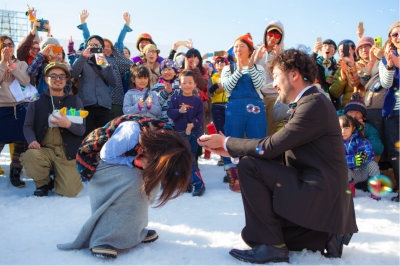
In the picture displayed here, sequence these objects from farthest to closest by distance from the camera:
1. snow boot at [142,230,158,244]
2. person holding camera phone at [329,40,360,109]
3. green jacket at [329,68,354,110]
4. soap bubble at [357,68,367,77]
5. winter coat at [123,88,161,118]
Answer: green jacket at [329,68,354,110], person holding camera phone at [329,40,360,109], soap bubble at [357,68,367,77], winter coat at [123,88,161,118], snow boot at [142,230,158,244]

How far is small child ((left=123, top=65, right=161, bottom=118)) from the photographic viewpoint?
15.0 ft

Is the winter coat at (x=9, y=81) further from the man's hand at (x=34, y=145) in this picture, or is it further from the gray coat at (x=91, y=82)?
the man's hand at (x=34, y=145)

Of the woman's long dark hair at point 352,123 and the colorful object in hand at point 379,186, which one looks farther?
the woman's long dark hair at point 352,123

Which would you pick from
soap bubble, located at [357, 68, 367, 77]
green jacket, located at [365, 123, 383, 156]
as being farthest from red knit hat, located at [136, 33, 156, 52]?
green jacket, located at [365, 123, 383, 156]

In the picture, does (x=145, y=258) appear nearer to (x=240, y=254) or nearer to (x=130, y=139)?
(x=240, y=254)

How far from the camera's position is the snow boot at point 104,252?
2.18 m

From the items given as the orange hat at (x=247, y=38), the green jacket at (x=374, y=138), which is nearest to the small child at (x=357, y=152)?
the green jacket at (x=374, y=138)

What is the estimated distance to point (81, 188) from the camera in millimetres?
4219

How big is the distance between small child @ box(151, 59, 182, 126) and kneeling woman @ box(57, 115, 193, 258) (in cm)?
252

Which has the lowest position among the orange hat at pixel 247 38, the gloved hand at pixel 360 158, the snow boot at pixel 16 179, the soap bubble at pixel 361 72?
the snow boot at pixel 16 179

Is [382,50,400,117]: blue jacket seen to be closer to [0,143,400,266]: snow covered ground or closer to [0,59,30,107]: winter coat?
[0,143,400,266]: snow covered ground

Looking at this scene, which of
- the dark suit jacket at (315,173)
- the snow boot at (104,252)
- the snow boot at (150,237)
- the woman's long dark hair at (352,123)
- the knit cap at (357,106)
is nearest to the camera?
the dark suit jacket at (315,173)

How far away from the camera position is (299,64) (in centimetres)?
234

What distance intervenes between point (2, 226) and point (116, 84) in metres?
2.93
